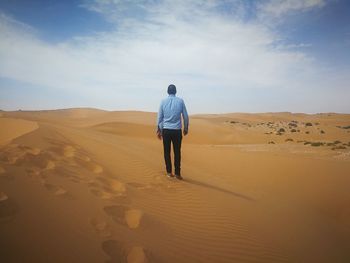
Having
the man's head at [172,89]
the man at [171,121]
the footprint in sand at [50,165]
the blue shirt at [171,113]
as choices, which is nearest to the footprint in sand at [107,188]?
the footprint in sand at [50,165]

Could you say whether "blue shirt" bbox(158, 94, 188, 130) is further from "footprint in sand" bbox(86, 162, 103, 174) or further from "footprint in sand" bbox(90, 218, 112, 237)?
"footprint in sand" bbox(90, 218, 112, 237)

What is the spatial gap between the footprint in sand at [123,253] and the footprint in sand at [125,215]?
43 centimetres

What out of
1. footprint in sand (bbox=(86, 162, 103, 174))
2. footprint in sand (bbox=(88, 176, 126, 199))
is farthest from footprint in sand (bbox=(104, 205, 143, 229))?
footprint in sand (bbox=(86, 162, 103, 174))

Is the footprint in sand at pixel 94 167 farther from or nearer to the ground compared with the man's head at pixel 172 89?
nearer to the ground

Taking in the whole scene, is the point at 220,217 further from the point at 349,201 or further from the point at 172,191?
Result: the point at 349,201

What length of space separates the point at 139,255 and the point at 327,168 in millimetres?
7904

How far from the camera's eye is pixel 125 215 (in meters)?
3.24

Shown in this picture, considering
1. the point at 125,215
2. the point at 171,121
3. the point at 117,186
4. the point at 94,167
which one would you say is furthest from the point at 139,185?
the point at 171,121

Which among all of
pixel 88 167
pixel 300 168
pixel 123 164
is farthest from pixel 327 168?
pixel 88 167

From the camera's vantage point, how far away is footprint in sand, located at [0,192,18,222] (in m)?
2.41

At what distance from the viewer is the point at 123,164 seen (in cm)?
576

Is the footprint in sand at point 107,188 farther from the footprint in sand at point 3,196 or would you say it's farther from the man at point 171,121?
the man at point 171,121

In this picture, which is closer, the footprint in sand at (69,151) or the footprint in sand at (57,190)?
the footprint in sand at (57,190)

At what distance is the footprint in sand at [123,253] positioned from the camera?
94.4 inches
